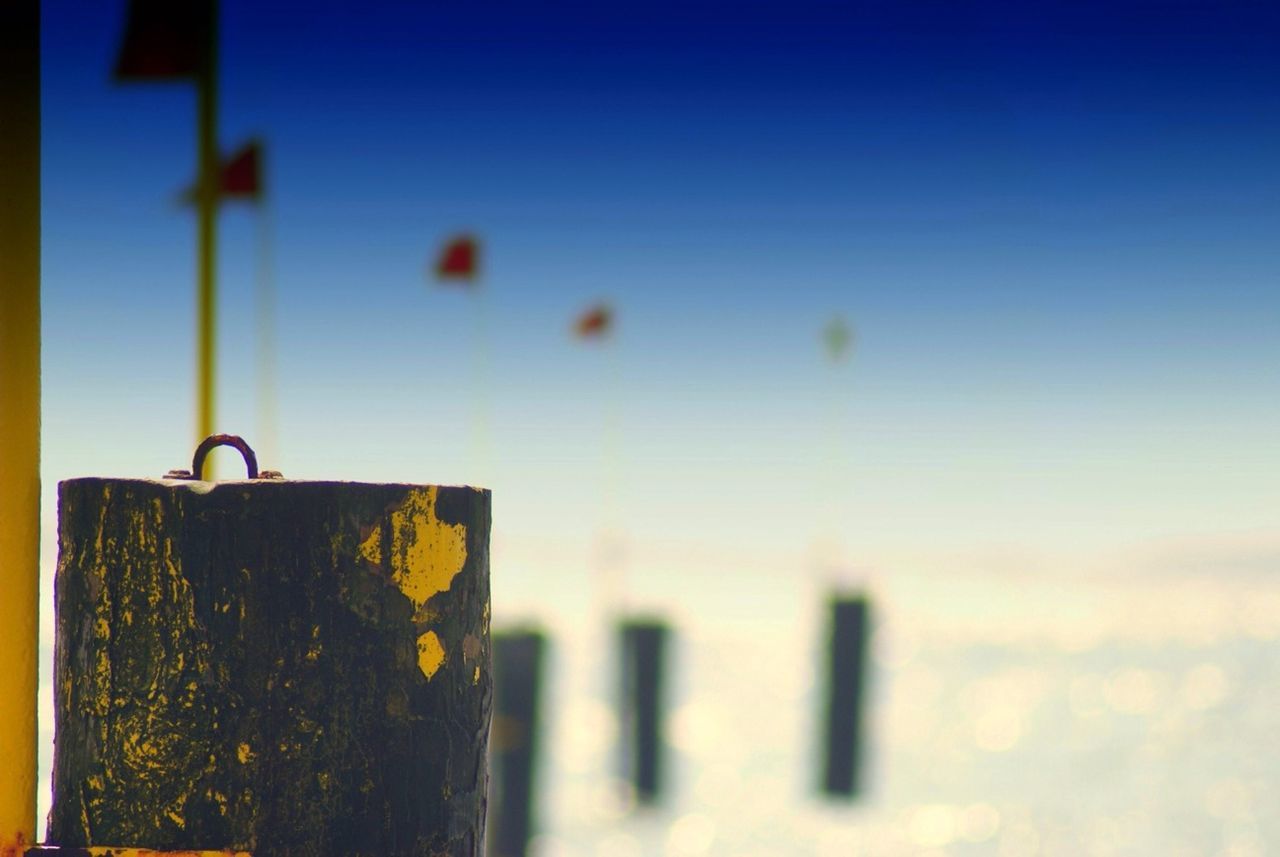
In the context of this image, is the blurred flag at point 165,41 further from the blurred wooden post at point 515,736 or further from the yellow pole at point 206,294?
the blurred wooden post at point 515,736

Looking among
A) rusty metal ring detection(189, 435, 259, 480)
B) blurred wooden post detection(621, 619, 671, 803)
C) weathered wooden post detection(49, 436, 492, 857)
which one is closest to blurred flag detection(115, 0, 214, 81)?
rusty metal ring detection(189, 435, 259, 480)

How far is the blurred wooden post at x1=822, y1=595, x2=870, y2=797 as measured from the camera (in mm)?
14453

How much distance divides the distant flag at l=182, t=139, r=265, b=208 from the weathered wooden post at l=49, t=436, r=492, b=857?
27.2ft

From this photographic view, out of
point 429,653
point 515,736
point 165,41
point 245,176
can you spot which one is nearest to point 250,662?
point 429,653

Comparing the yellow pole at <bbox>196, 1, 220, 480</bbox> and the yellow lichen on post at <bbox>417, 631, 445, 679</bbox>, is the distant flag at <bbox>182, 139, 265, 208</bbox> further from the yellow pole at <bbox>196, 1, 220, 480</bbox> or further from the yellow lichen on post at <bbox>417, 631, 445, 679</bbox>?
the yellow lichen on post at <bbox>417, 631, 445, 679</bbox>

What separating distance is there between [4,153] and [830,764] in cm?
1320

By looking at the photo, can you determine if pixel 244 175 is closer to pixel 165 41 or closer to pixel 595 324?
pixel 165 41

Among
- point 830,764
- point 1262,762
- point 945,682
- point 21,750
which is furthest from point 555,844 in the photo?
point 945,682

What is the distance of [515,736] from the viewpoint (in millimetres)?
13977

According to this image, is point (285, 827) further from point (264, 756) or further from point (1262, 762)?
point (1262, 762)

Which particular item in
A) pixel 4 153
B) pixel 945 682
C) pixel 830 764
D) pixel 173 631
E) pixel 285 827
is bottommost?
pixel 945 682

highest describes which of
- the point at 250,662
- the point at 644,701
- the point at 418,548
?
the point at 418,548

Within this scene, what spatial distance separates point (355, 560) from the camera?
2.07 meters

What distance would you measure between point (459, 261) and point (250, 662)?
1354cm
